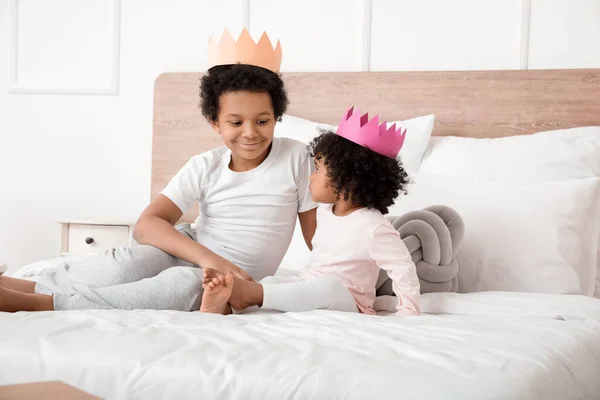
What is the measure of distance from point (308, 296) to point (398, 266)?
0.77ft

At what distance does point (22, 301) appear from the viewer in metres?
1.65

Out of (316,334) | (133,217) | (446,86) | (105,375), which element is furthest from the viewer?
(133,217)

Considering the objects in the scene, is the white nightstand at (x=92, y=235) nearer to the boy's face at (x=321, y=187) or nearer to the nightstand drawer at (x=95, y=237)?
the nightstand drawer at (x=95, y=237)

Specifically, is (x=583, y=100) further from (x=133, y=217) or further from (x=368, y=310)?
(x=133, y=217)

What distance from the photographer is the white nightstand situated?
3211mm

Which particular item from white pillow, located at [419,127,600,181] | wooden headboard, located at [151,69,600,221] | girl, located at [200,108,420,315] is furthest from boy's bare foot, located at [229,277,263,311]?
wooden headboard, located at [151,69,600,221]

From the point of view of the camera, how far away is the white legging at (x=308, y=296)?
173cm

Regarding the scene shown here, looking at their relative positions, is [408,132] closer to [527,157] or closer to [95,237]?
[527,157]

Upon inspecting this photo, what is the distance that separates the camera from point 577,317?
1.74 metres

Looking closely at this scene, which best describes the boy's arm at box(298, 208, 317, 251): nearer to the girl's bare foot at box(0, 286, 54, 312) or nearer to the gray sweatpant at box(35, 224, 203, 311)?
the gray sweatpant at box(35, 224, 203, 311)

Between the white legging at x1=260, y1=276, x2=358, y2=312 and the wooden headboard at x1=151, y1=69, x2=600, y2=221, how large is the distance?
126cm

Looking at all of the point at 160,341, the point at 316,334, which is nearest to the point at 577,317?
the point at 316,334

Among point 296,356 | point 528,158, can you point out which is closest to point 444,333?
point 296,356

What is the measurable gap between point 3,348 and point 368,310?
90cm
